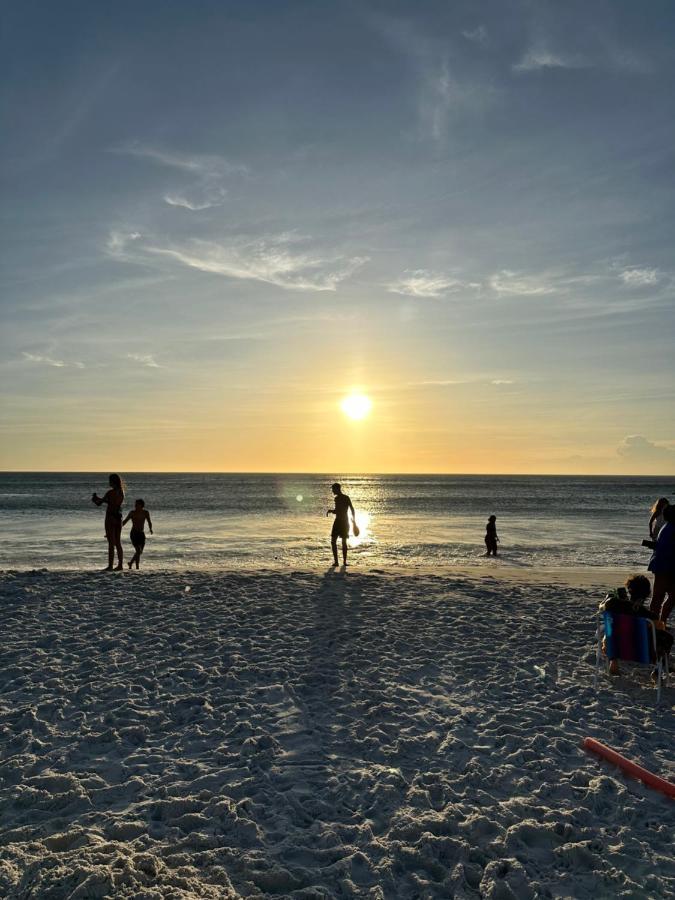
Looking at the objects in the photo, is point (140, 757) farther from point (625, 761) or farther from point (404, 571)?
point (404, 571)

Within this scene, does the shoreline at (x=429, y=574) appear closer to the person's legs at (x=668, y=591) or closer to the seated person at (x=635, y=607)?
Answer: the person's legs at (x=668, y=591)

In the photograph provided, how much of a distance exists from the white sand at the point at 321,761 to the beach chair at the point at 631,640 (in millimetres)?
388

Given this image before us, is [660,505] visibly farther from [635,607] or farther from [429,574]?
[429,574]

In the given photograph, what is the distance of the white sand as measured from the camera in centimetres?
349

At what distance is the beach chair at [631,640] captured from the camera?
6.15 meters

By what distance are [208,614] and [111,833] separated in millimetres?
5488

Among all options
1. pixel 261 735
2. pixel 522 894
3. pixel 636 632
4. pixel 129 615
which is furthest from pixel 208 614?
pixel 522 894

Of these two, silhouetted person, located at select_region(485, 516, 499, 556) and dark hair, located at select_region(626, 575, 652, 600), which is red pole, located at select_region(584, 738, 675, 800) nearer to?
dark hair, located at select_region(626, 575, 652, 600)

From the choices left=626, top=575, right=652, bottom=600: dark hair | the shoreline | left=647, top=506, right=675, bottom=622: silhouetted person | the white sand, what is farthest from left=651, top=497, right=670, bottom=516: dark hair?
the shoreline

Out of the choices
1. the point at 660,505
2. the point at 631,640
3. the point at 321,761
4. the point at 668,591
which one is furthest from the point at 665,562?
the point at 321,761

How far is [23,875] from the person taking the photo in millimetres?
3369

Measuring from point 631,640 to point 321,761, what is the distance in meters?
3.61

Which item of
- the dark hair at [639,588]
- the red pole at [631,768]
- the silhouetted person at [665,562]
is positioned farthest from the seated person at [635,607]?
the red pole at [631,768]

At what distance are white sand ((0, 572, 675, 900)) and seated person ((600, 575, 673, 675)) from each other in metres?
0.45
